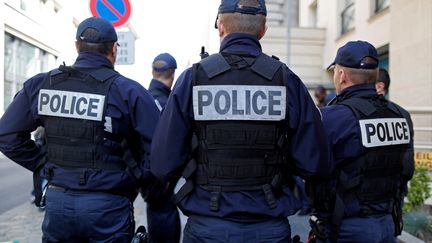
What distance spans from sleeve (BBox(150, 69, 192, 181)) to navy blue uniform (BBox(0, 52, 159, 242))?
1.66 feet

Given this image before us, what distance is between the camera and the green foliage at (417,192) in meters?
5.49

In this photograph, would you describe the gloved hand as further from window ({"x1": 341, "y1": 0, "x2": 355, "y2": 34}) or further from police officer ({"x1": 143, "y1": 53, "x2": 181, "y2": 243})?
window ({"x1": 341, "y1": 0, "x2": 355, "y2": 34})

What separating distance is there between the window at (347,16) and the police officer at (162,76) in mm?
10379

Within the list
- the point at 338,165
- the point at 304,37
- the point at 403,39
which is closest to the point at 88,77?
the point at 338,165

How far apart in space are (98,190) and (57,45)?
2326 centimetres

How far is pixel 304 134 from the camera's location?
7.31 feet

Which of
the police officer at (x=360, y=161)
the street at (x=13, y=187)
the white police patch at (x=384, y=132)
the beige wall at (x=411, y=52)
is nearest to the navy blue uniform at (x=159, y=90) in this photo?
the police officer at (x=360, y=161)

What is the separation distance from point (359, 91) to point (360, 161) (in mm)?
443

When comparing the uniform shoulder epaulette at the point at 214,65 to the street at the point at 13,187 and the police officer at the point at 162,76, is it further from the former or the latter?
the street at the point at 13,187

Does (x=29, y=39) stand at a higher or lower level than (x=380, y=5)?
higher

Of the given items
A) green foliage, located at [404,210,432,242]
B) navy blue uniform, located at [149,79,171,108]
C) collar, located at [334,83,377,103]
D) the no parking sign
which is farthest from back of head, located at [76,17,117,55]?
green foliage, located at [404,210,432,242]

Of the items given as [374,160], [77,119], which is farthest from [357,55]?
[77,119]

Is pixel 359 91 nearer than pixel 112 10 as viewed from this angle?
Yes

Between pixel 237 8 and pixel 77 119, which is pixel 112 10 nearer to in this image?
pixel 77 119
